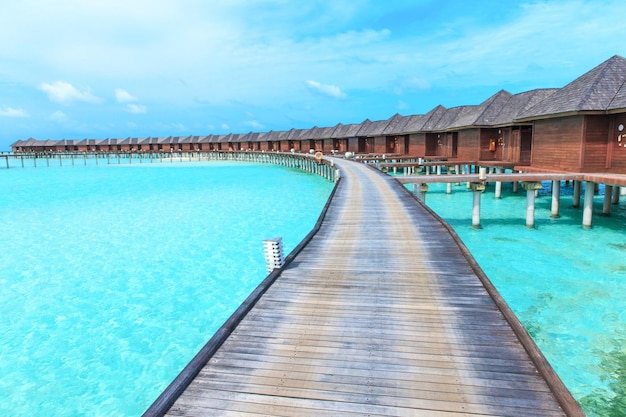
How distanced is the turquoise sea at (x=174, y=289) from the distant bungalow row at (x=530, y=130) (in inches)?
113

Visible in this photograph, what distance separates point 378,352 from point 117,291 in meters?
9.44

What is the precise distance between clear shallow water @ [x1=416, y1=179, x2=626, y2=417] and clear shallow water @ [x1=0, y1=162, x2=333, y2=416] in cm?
674

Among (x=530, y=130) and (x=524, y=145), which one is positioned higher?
(x=530, y=130)

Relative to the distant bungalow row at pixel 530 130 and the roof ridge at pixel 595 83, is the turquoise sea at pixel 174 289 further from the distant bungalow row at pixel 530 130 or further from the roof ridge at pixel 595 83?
the roof ridge at pixel 595 83

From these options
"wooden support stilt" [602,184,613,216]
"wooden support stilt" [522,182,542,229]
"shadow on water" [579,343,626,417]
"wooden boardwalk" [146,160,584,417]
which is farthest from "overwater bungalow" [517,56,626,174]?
"wooden boardwalk" [146,160,584,417]

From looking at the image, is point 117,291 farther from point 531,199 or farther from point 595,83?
point 595,83

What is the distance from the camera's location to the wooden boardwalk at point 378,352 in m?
3.52

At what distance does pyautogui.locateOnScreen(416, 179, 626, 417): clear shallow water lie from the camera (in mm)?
6590

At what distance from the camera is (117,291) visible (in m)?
11.4

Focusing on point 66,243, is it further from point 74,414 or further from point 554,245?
point 554,245

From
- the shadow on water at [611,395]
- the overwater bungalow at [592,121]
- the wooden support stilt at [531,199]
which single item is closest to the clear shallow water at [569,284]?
the shadow on water at [611,395]

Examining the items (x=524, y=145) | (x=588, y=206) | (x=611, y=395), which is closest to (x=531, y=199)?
(x=588, y=206)

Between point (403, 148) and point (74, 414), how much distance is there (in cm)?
3687

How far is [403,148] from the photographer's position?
131 ft
